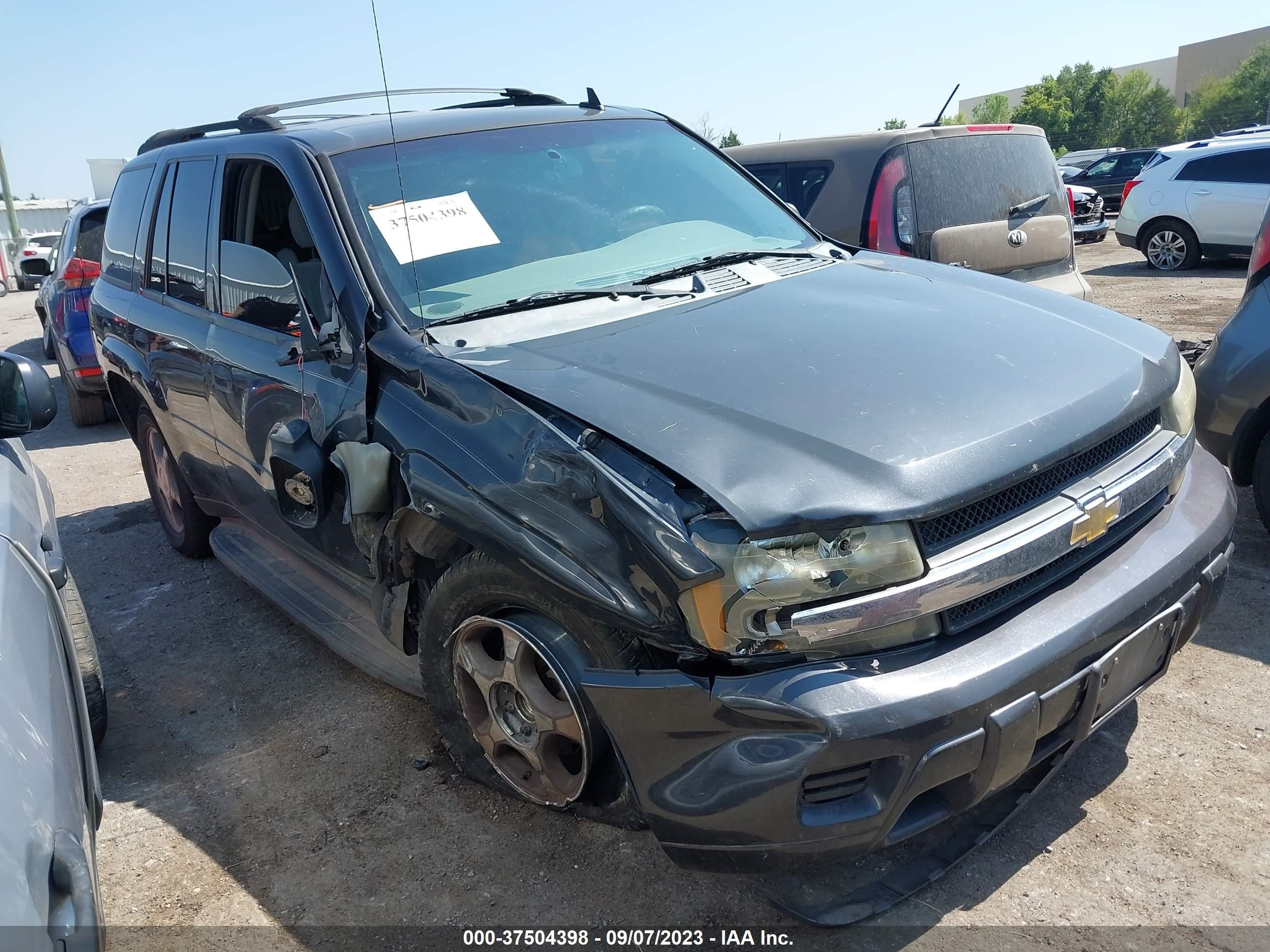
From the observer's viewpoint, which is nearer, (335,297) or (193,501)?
(335,297)

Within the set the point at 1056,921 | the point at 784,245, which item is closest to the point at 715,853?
the point at 1056,921

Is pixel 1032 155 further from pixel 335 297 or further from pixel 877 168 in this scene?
pixel 335 297

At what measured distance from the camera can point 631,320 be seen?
285 centimetres

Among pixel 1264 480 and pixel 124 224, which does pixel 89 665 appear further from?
pixel 1264 480

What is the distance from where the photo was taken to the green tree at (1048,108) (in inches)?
2189

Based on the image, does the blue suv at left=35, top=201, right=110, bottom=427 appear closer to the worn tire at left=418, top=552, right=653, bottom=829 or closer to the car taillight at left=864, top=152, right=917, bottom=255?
the car taillight at left=864, top=152, right=917, bottom=255

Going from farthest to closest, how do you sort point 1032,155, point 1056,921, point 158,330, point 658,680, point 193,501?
1. point 1032,155
2. point 193,501
3. point 158,330
4. point 1056,921
5. point 658,680

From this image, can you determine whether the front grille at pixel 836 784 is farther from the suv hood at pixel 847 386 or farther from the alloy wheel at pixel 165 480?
the alloy wheel at pixel 165 480

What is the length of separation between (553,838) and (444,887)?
0.33 meters

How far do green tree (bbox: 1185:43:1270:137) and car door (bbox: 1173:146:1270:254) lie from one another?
126ft

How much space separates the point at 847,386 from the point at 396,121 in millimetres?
2031

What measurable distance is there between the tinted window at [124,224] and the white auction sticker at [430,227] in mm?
2266

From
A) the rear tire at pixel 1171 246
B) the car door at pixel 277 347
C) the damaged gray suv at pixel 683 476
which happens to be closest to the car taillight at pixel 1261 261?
the damaged gray suv at pixel 683 476

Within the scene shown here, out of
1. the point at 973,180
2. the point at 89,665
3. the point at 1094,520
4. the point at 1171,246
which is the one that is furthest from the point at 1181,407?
the point at 1171,246
